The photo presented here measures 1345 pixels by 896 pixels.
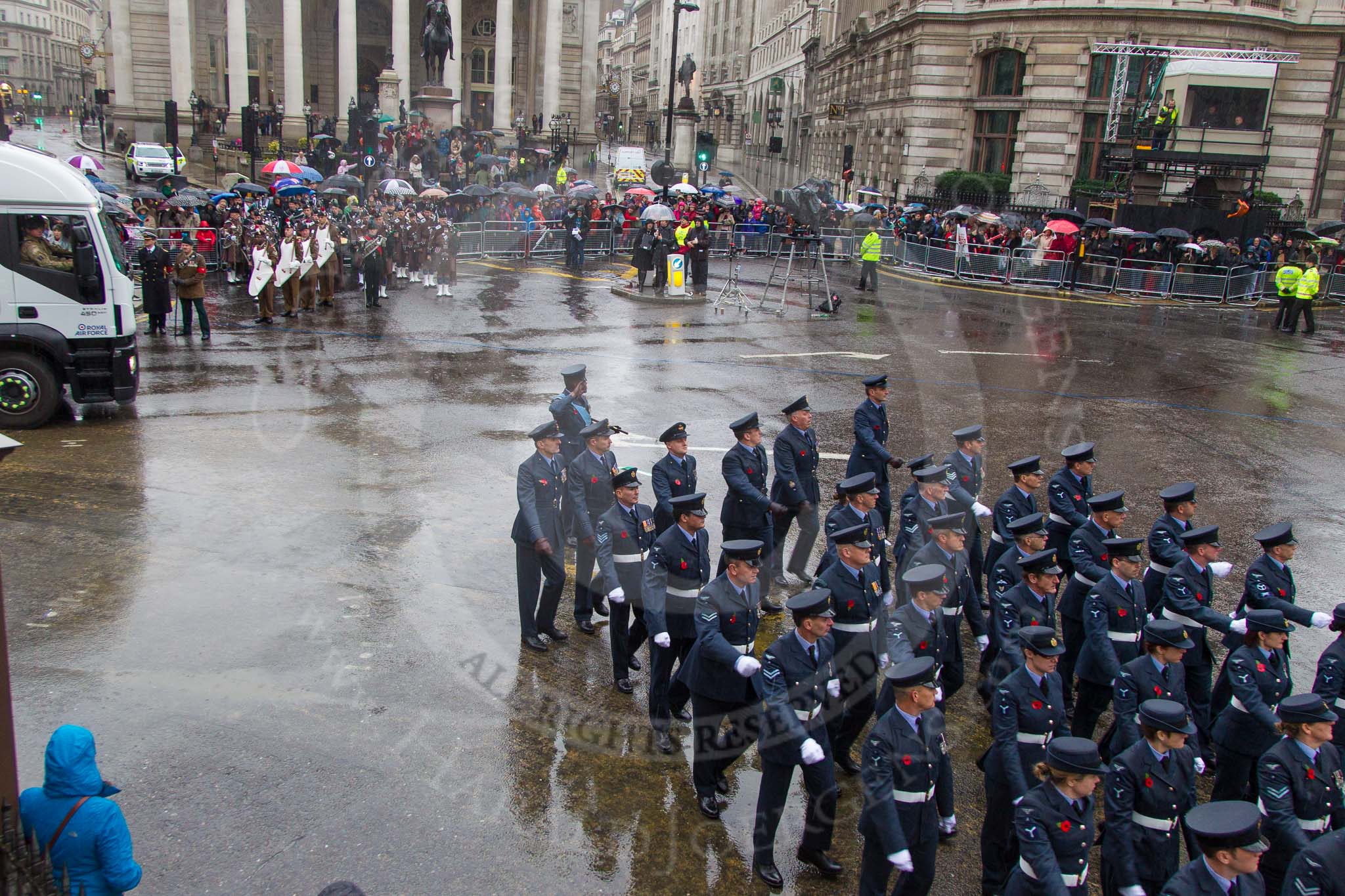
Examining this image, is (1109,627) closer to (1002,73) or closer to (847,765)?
(847,765)

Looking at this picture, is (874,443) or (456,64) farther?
(456,64)

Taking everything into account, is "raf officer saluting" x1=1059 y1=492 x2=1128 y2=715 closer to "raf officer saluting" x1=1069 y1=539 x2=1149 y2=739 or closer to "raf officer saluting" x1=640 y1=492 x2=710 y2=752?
"raf officer saluting" x1=1069 y1=539 x2=1149 y2=739

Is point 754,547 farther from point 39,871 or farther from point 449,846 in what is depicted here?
point 39,871

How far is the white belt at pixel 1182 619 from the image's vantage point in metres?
7.75

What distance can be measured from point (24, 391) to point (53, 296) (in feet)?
4.11

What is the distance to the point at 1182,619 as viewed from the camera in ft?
25.5

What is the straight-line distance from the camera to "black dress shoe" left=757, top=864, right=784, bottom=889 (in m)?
6.06

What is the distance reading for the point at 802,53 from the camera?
7588 cm

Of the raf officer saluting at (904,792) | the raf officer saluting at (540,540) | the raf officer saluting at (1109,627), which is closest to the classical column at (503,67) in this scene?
the raf officer saluting at (540,540)

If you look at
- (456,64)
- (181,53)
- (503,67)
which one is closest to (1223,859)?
(503,67)

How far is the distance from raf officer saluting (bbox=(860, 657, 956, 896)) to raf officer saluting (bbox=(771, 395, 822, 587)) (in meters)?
4.30

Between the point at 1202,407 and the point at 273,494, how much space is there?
14.4 meters

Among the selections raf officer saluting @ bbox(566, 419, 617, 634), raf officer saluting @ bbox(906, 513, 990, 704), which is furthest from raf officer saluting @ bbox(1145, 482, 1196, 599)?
raf officer saluting @ bbox(566, 419, 617, 634)

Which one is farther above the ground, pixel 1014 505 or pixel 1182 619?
pixel 1014 505
